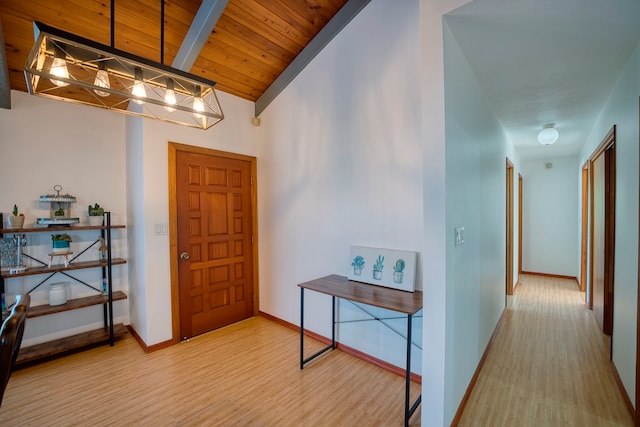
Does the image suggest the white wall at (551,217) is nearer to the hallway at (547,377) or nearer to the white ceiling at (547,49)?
the hallway at (547,377)

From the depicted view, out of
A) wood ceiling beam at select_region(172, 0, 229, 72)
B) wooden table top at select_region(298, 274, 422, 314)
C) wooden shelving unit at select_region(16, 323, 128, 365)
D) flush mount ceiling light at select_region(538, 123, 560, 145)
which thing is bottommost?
wooden shelving unit at select_region(16, 323, 128, 365)

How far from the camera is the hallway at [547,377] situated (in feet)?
6.11

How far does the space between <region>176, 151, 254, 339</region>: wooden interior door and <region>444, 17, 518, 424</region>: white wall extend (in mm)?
2534

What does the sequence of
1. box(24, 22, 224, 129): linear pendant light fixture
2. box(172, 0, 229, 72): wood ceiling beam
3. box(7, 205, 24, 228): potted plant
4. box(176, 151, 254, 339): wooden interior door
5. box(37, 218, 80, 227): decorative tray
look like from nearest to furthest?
box(24, 22, 224, 129): linear pendant light fixture → box(172, 0, 229, 72): wood ceiling beam → box(7, 205, 24, 228): potted plant → box(37, 218, 80, 227): decorative tray → box(176, 151, 254, 339): wooden interior door

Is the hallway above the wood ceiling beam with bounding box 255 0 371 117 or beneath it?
beneath

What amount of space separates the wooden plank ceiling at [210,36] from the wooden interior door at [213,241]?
38.3 inches

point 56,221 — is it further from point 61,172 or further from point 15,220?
point 61,172

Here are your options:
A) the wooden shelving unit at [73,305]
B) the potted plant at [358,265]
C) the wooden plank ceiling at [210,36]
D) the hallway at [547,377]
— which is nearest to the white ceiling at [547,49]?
the wooden plank ceiling at [210,36]

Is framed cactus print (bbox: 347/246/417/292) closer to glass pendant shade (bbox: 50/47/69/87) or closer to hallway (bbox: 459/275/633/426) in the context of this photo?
hallway (bbox: 459/275/633/426)

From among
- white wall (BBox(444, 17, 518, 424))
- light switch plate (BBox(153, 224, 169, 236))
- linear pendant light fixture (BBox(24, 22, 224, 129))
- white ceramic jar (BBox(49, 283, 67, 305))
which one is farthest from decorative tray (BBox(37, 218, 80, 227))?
white wall (BBox(444, 17, 518, 424))

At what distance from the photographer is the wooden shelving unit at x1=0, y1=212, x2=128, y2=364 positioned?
8.16ft

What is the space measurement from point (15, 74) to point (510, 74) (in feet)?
13.7

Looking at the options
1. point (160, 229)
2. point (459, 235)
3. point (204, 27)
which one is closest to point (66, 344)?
point (160, 229)

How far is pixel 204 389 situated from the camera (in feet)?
7.23
